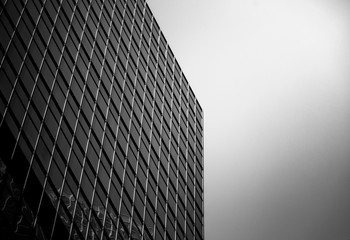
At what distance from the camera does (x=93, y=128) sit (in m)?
42.6

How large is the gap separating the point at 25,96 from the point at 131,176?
52.5 feet

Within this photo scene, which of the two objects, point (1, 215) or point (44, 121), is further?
point (44, 121)

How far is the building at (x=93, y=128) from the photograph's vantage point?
107 feet

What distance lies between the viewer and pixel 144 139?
52188 mm

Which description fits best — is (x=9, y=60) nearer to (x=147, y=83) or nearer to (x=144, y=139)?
(x=144, y=139)

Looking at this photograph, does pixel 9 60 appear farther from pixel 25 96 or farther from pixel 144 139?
pixel 144 139

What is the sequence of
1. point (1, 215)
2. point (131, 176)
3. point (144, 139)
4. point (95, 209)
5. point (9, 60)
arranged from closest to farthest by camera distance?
point (1, 215) < point (9, 60) < point (95, 209) < point (131, 176) < point (144, 139)

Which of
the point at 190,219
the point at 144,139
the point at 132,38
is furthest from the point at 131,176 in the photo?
the point at 132,38

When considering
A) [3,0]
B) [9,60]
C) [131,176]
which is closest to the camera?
[9,60]

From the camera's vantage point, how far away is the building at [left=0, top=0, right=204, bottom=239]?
32625 mm

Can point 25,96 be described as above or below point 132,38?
below

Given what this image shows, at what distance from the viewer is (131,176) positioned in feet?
153

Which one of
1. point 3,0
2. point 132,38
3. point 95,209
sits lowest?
point 95,209

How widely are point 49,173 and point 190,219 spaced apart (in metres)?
27.2
